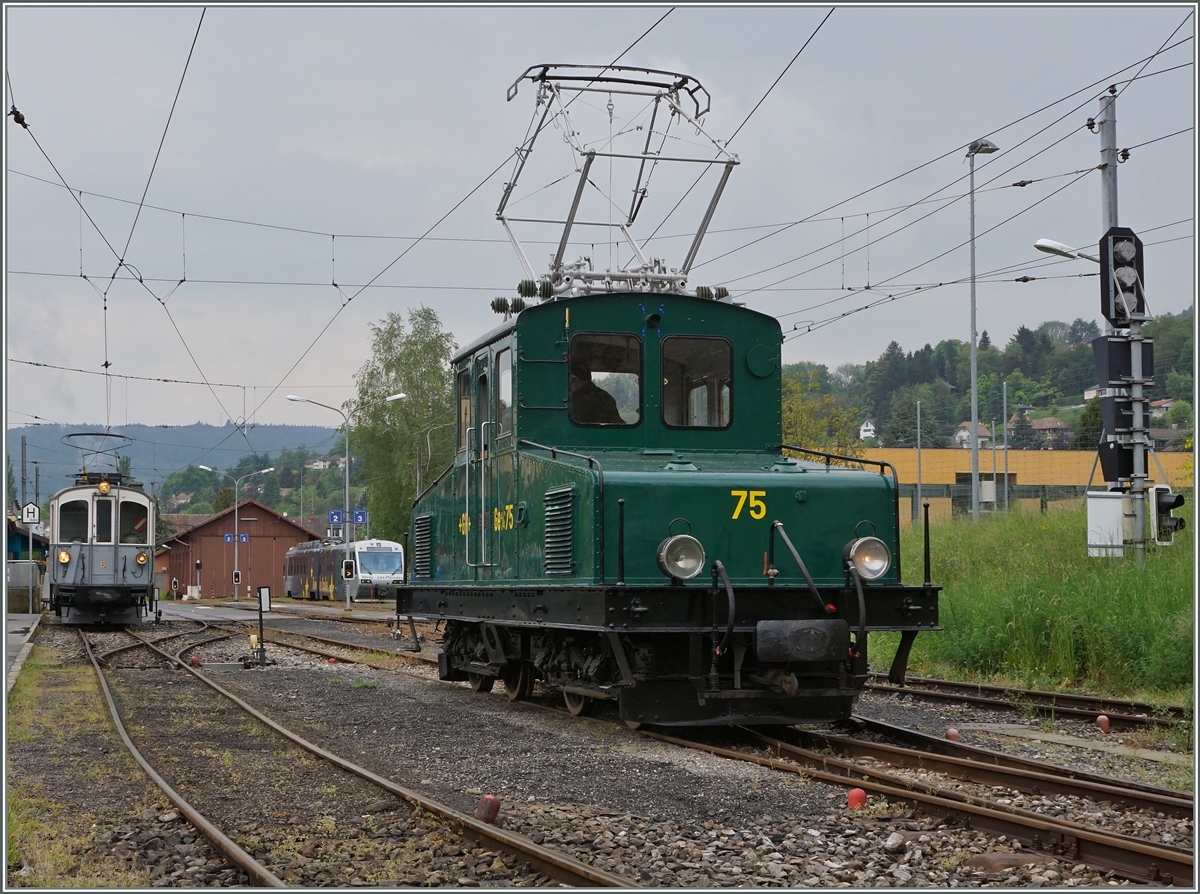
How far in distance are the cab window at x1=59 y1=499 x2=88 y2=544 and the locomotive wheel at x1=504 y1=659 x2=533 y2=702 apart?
1873 centimetres

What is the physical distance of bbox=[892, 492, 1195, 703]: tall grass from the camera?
1220cm

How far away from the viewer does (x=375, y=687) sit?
47.5 ft

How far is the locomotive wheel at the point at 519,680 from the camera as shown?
12367 millimetres

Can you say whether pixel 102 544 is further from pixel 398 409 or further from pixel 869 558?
pixel 398 409

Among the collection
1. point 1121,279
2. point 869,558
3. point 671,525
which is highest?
point 1121,279

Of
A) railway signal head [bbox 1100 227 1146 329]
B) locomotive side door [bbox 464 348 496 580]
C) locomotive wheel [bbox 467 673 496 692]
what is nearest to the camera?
locomotive side door [bbox 464 348 496 580]

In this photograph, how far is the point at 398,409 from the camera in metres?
58.9

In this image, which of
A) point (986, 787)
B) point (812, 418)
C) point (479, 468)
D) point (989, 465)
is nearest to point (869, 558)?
point (986, 787)

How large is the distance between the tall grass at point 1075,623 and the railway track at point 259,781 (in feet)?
23.1

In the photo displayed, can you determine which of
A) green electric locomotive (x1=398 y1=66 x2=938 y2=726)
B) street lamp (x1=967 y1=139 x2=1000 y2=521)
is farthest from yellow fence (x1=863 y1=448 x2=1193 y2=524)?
green electric locomotive (x1=398 y1=66 x2=938 y2=726)

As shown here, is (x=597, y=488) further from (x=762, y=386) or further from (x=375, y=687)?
(x=375, y=687)

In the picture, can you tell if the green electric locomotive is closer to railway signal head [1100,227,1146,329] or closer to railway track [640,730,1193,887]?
railway track [640,730,1193,887]

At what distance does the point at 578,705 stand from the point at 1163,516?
723cm

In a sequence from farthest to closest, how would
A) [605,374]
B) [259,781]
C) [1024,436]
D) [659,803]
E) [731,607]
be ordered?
[1024,436] → [605,374] → [731,607] → [259,781] → [659,803]
